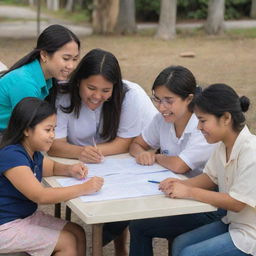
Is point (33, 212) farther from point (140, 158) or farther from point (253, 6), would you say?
point (253, 6)

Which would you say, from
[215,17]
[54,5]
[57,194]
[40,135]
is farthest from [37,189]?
[54,5]

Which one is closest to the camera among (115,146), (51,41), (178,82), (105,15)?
(178,82)

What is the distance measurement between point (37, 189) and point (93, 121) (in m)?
0.92

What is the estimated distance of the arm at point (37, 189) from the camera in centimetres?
269

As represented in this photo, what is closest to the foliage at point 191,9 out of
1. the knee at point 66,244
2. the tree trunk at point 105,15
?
the tree trunk at point 105,15

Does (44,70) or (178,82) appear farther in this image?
(44,70)

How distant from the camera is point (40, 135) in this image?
2.80 meters

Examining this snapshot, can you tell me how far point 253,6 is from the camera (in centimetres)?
2405

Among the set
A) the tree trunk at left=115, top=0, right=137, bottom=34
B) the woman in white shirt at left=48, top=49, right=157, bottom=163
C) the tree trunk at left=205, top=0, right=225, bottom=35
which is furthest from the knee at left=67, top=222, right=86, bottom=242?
the tree trunk at left=115, top=0, right=137, bottom=34

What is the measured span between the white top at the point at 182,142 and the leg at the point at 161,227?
9.9 inches

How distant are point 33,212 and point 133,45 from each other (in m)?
12.5

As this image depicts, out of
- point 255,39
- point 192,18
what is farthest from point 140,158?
point 192,18

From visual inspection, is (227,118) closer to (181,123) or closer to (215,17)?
(181,123)

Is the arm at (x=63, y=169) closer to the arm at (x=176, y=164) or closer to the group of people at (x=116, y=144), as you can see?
the group of people at (x=116, y=144)
